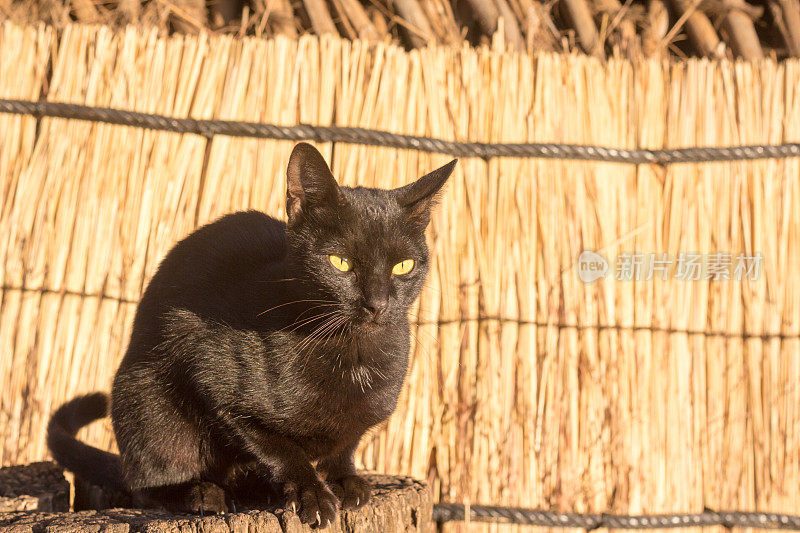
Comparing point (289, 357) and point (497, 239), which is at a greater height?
point (497, 239)

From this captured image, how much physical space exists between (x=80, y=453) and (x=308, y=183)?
3.30 ft

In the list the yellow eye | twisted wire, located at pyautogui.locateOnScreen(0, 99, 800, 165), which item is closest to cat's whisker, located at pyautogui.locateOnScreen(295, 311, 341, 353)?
the yellow eye

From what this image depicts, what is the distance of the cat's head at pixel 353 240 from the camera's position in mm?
1702

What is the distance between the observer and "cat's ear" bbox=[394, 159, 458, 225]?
179 cm

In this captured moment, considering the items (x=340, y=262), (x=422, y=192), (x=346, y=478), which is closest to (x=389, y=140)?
(x=422, y=192)

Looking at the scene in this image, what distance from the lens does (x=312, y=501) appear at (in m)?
1.67

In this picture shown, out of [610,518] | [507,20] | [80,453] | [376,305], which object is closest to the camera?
[376,305]

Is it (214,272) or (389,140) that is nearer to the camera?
(214,272)

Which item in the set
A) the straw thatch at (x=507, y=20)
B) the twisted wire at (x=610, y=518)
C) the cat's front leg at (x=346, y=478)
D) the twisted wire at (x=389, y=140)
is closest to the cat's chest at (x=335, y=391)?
the cat's front leg at (x=346, y=478)

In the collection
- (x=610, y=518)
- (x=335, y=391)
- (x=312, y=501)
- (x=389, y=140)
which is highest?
(x=389, y=140)

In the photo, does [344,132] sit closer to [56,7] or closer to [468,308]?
[468,308]

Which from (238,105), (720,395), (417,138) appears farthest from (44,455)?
(720,395)

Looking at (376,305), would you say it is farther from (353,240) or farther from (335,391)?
(335,391)

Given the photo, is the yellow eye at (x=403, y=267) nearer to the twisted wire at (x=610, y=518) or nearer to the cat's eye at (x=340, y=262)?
the cat's eye at (x=340, y=262)
